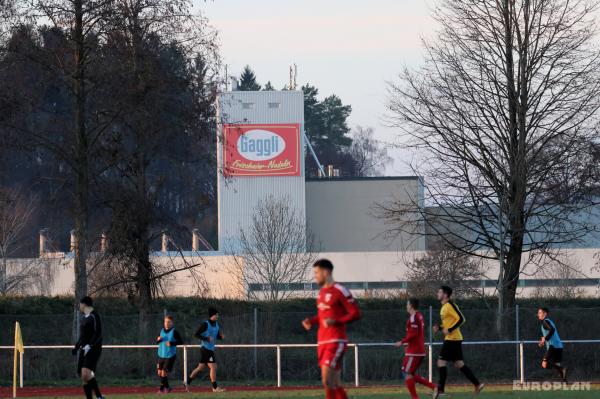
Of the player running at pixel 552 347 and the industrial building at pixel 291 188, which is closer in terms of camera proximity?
the player running at pixel 552 347

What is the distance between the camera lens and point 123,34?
30.1 meters

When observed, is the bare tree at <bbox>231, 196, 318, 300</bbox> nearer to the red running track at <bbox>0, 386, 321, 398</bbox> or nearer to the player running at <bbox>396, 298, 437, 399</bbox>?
the red running track at <bbox>0, 386, 321, 398</bbox>

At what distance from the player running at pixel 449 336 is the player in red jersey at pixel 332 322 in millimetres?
5709

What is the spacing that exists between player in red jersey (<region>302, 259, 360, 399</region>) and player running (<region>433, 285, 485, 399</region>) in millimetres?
5709

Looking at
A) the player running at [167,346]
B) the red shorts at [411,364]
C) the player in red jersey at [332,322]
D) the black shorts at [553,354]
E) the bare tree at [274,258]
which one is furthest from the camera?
the bare tree at [274,258]

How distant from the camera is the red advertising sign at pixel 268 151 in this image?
2825 inches

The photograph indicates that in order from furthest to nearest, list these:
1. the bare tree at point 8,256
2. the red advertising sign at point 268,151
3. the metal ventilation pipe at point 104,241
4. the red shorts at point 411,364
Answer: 1. the red advertising sign at point 268,151
2. the bare tree at point 8,256
3. the metal ventilation pipe at point 104,241
4. the red shorts at point 411,364

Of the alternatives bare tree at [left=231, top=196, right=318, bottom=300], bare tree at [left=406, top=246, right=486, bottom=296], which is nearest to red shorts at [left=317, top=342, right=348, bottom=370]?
bare tree at [left=406, top=246, right=486, bottom=296]

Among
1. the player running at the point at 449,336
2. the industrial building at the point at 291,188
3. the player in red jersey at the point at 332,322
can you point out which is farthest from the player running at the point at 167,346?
the industrial building at the point at 291,188

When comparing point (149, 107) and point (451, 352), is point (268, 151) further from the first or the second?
point (451, 352)

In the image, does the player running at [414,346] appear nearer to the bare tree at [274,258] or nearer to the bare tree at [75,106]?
the bare tree at [75,106]

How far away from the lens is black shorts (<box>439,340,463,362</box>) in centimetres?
1861

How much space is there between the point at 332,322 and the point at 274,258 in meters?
41.3

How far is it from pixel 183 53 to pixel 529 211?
13.5 meters
